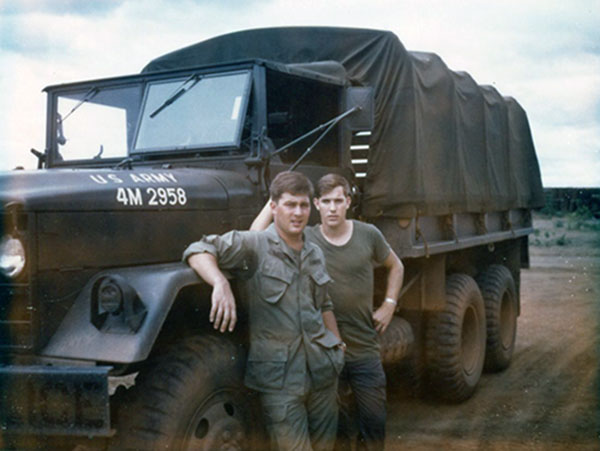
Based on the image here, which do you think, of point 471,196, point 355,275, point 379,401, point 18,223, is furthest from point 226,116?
point 471,196

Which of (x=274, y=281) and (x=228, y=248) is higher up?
(x=228, y=248)

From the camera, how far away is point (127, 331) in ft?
10.5

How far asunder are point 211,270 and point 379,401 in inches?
55.4

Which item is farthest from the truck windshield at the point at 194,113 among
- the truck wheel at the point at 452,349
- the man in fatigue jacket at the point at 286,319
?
the truck wheel at the point at 452,349

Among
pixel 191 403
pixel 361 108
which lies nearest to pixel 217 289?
pixel 191 403

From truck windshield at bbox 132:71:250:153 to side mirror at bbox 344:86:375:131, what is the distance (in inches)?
28.1

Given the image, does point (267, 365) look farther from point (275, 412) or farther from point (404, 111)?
point (404, 111)

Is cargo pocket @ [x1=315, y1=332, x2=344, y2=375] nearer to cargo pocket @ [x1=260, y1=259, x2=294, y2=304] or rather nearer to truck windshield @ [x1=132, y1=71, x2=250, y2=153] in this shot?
cargo pocket @ [x1=260, y1=259, x2=294, y2=304]

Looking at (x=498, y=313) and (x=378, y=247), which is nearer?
(x=378, y=247)

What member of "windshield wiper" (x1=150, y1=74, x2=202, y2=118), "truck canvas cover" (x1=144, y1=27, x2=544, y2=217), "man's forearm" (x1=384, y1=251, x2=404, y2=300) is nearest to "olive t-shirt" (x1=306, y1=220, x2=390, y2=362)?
"man's forearm" (x1=384, y1=251, x2=404, y2=300)

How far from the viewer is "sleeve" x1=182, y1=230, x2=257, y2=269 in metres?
3.49

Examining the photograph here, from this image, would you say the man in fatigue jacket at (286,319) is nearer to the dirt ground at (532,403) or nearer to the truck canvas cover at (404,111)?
the dirt ground at (532,403)

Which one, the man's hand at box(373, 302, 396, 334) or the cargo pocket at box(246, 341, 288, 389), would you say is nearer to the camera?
the cargo pocket at box(246, 341, 288, 389)

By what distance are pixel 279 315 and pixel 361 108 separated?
1851 millimetres
